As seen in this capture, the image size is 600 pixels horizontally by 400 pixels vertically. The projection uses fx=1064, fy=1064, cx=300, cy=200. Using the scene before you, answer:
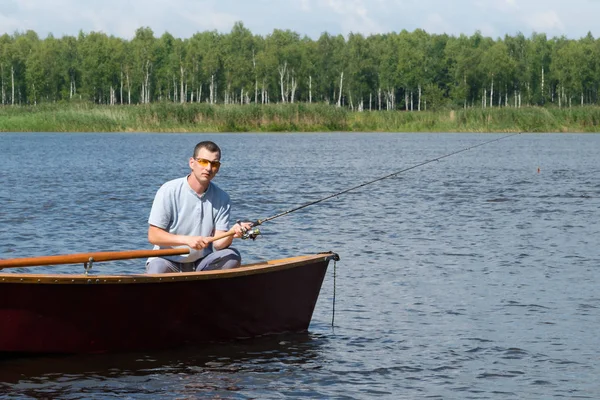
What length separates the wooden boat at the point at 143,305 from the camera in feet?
25.3

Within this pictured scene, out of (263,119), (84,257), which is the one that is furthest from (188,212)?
(263,119)

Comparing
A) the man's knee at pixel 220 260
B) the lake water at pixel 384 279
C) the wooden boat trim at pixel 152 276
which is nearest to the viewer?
the wooden boat trim at pixel 152 276

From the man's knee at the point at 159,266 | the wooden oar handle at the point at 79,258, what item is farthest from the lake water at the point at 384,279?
the wooden oar handle at the point at 79,258

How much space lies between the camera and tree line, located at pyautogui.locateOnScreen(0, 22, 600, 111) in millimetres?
113875

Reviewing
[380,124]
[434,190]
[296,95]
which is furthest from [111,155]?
[296,95]

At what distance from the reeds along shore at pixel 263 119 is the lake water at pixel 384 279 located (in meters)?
30.5

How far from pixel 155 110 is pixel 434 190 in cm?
3927

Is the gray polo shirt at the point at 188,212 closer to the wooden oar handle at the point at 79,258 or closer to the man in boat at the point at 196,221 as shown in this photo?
the man in boat at the point at 196,221

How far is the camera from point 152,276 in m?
7.89

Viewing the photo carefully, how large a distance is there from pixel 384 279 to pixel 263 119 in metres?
53.9

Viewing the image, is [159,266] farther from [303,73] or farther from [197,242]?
[303,73]

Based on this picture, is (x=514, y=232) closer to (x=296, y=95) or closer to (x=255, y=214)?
(x=255, y=214)

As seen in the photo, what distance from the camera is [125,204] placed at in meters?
21.5

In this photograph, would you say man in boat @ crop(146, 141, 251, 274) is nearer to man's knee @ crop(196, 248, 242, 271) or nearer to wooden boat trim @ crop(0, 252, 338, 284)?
man's knee @ crop(196, 248, 242, 271)
